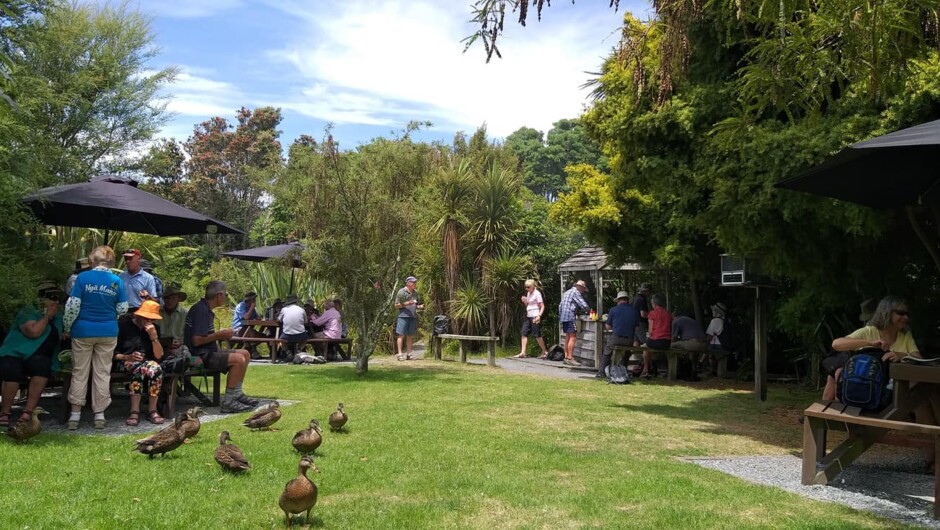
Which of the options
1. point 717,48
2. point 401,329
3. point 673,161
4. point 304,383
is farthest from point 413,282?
point 717,48

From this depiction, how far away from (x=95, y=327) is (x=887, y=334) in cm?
688

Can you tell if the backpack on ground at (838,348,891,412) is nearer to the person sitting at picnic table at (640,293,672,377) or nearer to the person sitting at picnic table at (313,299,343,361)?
the person sitting at picnic table at (640,293,672,377)

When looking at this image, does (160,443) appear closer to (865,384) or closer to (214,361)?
(214,361)

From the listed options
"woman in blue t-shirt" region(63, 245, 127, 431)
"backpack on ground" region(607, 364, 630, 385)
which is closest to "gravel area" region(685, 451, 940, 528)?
"woman in blue t-shirt" region(63, 245, 127, 431)

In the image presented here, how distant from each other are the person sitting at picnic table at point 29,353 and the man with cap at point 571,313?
10.6 meters

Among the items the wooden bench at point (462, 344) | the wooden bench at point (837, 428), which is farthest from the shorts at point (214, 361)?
the wooden bench at point (462, 344)

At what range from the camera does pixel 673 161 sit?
366 inches

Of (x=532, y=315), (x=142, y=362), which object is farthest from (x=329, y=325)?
(x=142, y=362)

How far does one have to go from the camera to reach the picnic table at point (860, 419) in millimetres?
5199

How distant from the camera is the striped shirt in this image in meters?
15.5

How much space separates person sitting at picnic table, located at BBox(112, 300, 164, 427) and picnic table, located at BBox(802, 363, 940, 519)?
5.68 metres

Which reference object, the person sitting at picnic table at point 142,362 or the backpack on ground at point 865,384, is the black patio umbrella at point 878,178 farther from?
the person sitting at picnic table at point 142,362

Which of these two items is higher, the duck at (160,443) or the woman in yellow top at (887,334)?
the woman in yellow top at (887,334)

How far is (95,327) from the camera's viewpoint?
6691mm
